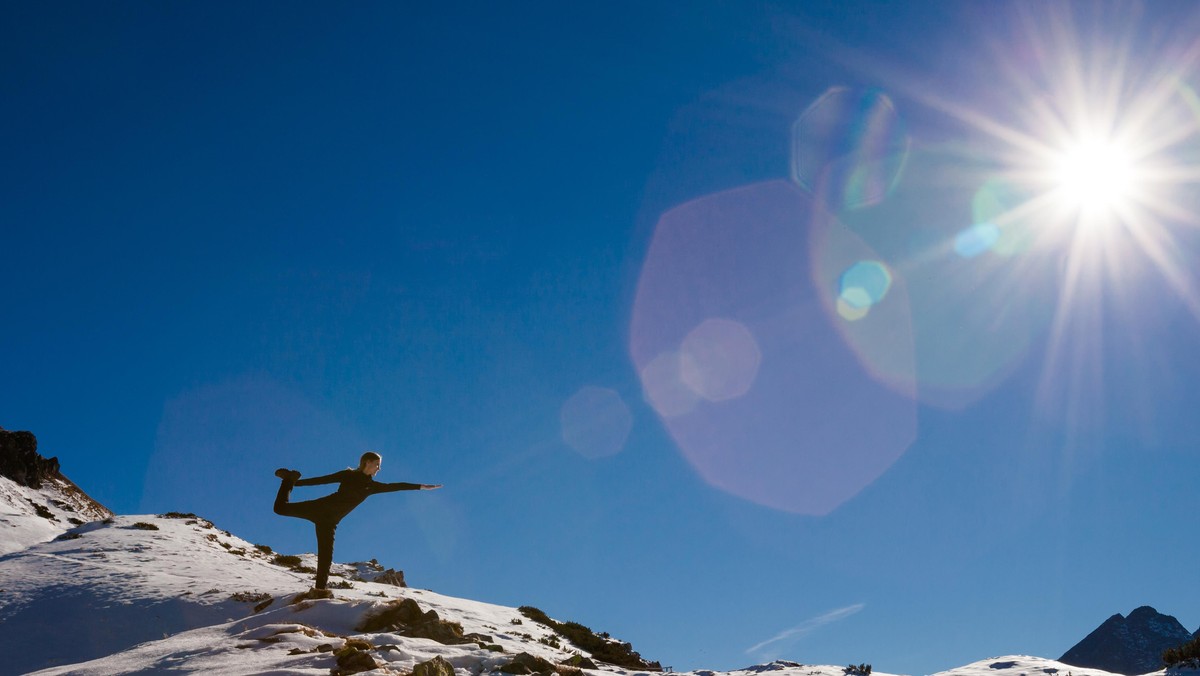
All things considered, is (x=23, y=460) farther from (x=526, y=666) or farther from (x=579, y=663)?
(x=526, y=666)

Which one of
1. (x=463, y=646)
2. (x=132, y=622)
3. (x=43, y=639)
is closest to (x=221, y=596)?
(x=132, y=622)

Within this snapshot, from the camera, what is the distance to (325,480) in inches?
474

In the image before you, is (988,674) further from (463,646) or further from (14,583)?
(14,583)

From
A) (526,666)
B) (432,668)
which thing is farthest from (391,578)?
(432,668)

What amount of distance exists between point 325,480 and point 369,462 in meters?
0.81

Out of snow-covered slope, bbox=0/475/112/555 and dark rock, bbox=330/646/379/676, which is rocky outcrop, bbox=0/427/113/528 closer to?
snow-covered slope, bbox=0/475/112/555

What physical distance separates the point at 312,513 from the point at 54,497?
115 ft

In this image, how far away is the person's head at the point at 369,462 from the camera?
1227 centimetres

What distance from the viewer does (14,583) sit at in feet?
57.5

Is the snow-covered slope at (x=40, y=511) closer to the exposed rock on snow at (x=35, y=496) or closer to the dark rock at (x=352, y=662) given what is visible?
the exposed rock on snow at (x=35, y=496)

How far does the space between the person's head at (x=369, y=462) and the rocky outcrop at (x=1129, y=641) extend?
4588 centimetres

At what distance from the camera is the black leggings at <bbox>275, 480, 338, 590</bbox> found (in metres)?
11.8

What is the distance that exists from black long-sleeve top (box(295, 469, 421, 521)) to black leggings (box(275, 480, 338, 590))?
0.08 metres

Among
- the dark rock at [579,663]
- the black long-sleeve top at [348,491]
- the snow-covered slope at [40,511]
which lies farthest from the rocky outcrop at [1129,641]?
the snow-covered slope at [40,511]
